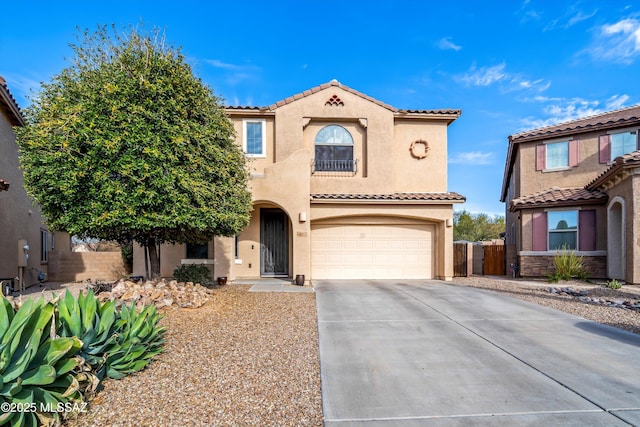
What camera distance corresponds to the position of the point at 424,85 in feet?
60.2

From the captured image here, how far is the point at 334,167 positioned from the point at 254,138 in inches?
143

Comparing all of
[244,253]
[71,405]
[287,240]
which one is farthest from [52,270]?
[71,405]

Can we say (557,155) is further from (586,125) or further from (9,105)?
(9,105)

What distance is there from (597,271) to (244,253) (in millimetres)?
14655

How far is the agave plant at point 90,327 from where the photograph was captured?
13.3 feet

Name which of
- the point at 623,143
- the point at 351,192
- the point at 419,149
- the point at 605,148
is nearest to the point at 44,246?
the point at 351,192

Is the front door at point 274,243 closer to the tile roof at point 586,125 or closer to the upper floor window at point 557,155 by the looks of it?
the tile roof at point 586,125

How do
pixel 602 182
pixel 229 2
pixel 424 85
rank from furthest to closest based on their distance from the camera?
pixel 424 85 < pixel 602 182 < pixel 229 2

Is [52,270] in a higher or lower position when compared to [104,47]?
lower

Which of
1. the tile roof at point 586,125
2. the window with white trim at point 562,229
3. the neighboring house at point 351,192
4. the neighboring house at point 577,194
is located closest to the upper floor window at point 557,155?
the neighboring house at point 577,194

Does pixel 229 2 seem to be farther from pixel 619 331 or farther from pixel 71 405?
pixel 619 331

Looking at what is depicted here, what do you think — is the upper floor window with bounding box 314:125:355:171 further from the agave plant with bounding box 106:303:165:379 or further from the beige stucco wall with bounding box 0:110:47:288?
the agave plant with bounding box 106:303:165:379

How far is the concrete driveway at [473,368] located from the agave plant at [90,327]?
108 inches

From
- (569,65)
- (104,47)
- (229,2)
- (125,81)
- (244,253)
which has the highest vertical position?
(229,2)
